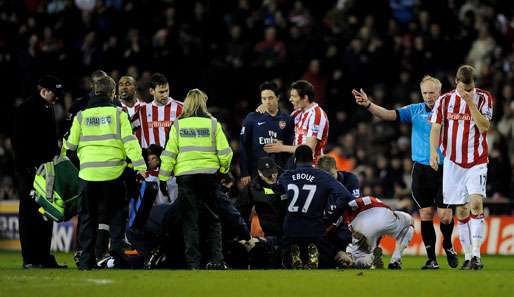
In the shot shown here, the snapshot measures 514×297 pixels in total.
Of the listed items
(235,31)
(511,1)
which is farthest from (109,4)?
(511,1)

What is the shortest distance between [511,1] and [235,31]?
580cm

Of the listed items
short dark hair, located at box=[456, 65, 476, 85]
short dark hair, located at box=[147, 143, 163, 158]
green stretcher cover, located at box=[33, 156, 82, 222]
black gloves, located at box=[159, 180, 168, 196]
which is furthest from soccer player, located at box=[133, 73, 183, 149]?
short dark hair, located at box=[456, 65, 476, 85]

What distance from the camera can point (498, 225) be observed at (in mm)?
20328

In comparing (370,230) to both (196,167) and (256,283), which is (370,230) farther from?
(256,283)

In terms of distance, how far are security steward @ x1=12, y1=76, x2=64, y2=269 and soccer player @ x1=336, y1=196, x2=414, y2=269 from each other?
370 cm

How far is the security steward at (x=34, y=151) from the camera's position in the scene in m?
14.5

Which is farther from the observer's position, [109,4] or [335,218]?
[109,4]

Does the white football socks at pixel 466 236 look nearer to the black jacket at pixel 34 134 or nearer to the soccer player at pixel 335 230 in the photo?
the soccer player at pixel 335 230

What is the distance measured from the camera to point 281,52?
79.0ft

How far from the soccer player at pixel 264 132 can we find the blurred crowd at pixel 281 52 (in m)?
6.19

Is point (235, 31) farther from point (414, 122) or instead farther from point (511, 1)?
point (414, 122)

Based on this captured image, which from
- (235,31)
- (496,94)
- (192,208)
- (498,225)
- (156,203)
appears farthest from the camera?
(235,31)

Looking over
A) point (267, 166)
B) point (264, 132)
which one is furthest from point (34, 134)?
point (264, 132)

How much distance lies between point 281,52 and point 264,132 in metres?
8.24
